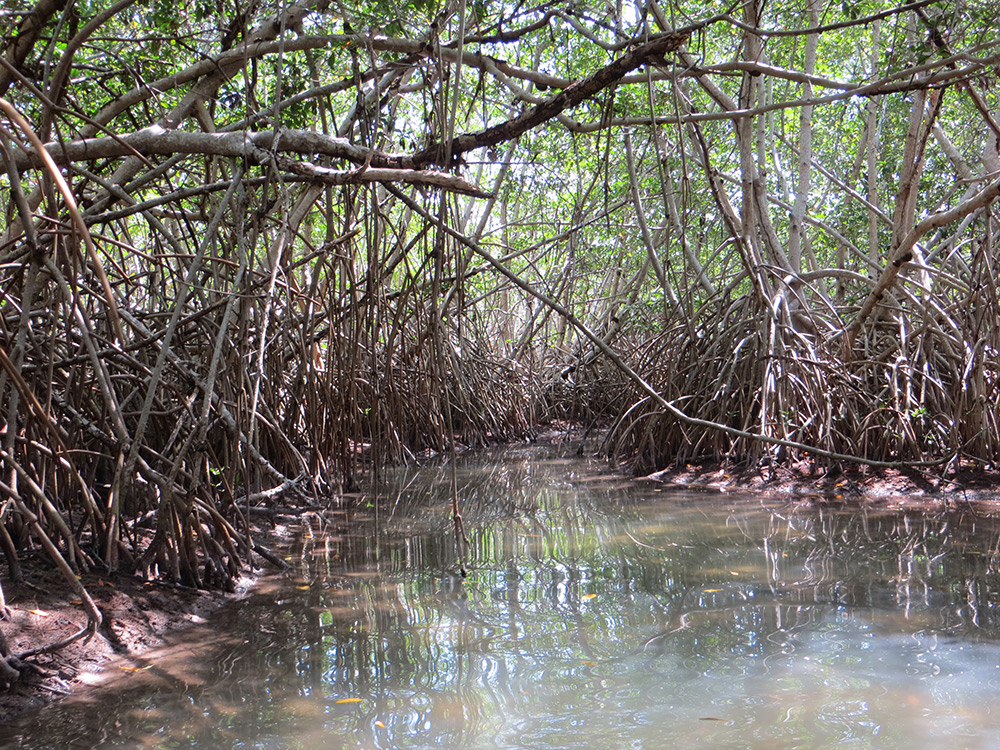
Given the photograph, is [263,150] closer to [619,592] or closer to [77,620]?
[77,620]

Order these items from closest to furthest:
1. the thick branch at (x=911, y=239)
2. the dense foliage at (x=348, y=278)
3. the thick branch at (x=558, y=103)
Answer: the dense foliage at (x=348, y=278), the thick branch at (x=558, y=103), the thick branch at (x=911, y=239)

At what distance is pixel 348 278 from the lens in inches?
156

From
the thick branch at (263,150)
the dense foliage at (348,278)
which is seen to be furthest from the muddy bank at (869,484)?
the thick branch at (263,150)

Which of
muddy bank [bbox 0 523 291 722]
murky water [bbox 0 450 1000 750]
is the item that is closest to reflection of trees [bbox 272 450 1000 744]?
murky water [bbox 0 450 1000 750]

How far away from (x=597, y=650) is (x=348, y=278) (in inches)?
90.9

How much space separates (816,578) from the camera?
9.22 ft

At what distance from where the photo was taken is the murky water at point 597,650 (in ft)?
5.78

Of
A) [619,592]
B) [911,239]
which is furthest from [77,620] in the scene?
[911,239]

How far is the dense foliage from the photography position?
8.37 feet

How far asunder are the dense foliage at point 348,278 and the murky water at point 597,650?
0.35 meters

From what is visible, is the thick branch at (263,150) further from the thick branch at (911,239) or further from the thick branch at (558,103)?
the thick branch at (911,239)

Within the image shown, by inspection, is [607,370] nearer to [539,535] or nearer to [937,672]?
[539,535]

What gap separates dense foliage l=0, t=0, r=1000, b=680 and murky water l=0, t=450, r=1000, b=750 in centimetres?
35

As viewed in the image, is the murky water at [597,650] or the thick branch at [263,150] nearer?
the murky water at [597,650]
